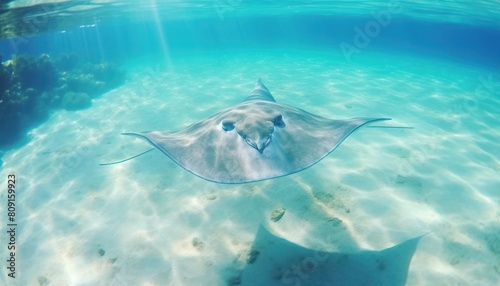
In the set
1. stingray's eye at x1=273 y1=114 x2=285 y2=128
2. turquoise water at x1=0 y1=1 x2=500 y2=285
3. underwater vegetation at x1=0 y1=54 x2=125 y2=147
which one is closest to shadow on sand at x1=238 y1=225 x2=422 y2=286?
turquoise water at x1=0 y1=1 x2=500 y2=285

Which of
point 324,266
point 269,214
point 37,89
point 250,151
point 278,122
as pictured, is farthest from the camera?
point 37,89

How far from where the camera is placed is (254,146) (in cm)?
373

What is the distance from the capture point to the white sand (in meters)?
5.07

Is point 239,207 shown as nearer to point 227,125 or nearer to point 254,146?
point 227,125

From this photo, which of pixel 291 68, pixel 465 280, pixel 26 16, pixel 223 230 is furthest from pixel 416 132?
pixel 26 16

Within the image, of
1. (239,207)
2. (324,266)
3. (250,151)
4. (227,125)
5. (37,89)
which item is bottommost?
(37,89)

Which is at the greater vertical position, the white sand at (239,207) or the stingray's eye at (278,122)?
the stingray's eye at (278,122)

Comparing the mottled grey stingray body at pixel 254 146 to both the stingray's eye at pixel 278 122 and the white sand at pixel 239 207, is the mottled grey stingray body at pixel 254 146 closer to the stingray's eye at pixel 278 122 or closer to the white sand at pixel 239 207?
the stingray's eye at pixel 278 122

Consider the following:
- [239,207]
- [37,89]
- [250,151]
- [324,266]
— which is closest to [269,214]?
[239,207]

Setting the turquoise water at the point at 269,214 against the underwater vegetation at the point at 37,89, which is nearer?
the turquoise water at the point at 269,214

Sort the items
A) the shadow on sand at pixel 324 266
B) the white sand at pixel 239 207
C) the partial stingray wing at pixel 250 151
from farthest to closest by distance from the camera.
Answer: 1. the white sand at pixel 239 207
2. the shadow on sand at pixel 324 266
3. the partial stingray wing at pixel 250 151

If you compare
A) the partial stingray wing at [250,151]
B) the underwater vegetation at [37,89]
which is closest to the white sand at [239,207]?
the underwater vegetation at [37,89]

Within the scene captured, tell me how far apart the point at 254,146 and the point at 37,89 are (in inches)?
692

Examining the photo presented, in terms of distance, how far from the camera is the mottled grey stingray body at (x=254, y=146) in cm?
349
